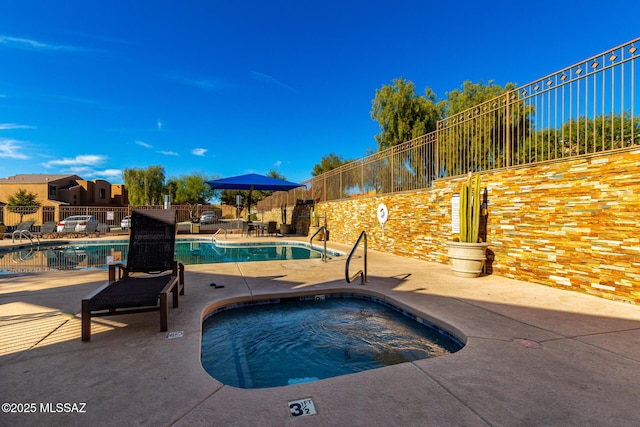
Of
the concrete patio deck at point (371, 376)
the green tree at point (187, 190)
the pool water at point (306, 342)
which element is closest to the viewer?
the concrete patio deck at point (371, 376)

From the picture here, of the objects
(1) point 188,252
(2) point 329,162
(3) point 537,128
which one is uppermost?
(2) point 329,162

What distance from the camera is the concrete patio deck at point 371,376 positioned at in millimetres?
1641

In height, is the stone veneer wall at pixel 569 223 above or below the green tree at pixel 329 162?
below

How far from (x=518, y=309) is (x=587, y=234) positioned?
5.75ft

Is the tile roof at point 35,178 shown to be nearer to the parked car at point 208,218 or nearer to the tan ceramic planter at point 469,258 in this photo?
the parked car at point 208,218

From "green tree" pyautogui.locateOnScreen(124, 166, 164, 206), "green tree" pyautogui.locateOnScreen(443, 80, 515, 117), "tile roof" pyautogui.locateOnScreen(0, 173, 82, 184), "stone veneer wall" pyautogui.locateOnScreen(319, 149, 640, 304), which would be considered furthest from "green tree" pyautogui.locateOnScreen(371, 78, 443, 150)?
"tile roof" pyautogui.locateOnScreen(0, 173, 82, 184)

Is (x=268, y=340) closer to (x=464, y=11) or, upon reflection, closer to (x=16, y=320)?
(x=16, y=320)

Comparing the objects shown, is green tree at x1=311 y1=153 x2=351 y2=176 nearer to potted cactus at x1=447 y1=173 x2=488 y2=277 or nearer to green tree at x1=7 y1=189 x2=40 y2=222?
potted cactus at x1=447 y1=173 x2=488 y2=277

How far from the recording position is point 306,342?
10.3 feet

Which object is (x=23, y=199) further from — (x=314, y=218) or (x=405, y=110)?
(x=405, y=110)

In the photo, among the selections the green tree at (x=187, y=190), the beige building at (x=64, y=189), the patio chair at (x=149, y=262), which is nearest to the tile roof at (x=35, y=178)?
the beige building at (x=64, y=189)

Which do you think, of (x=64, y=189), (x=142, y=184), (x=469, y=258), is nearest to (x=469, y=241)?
(x=469, y=258)

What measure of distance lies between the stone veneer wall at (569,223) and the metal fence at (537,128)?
0.90 ft

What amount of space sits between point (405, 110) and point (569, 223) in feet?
57.4
